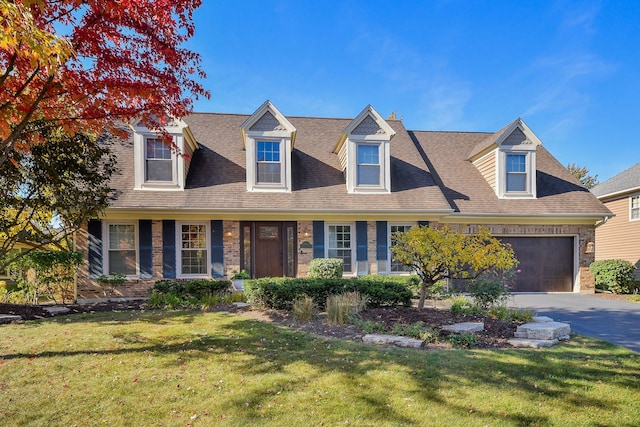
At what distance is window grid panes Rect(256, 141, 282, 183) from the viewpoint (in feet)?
37.8

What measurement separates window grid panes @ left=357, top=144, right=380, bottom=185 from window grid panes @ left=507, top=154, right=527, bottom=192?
16.9ft

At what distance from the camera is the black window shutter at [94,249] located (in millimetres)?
10164

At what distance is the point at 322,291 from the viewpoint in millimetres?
7965

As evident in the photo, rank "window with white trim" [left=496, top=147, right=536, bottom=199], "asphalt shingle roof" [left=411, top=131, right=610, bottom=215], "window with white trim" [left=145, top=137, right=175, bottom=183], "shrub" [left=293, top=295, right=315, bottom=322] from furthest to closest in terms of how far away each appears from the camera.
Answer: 1. "window with white trim" [left=496, top=147, right=536, bottom=199]
2. "asphalt shingle roof" [left=411, top=131, right=610, bottom=215]
3. "window with white trim" [left=145, top=137, right=175, bottom=183]
4. "shrub" [left=293, top=295, right=315, bottom=322]

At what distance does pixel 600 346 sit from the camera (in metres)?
5.48

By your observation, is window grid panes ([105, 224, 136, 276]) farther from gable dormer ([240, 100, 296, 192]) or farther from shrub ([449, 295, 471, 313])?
shrub ([449, 295, 471, 313])

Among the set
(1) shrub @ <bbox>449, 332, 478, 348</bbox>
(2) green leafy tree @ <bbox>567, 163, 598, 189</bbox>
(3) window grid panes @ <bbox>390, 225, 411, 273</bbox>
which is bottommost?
(1) shrub @ <bbox>449, 332, 478, 348</bbox>

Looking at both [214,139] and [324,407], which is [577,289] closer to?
[324,407]

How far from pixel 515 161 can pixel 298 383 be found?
1234cm

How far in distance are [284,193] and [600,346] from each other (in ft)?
28.8

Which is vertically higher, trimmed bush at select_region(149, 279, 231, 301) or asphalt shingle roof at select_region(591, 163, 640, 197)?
asphalt shingle roof at select_region(591, 163, 640, 197)

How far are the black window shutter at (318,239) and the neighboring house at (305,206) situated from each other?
0.03 m

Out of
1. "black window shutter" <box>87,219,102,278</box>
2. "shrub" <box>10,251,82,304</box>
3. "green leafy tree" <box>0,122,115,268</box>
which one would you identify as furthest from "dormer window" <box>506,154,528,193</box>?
"shrub" <box>10,251,82,304</box>

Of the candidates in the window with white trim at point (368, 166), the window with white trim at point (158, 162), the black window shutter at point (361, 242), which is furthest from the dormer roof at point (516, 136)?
the window with white trim at point (158, 162)
